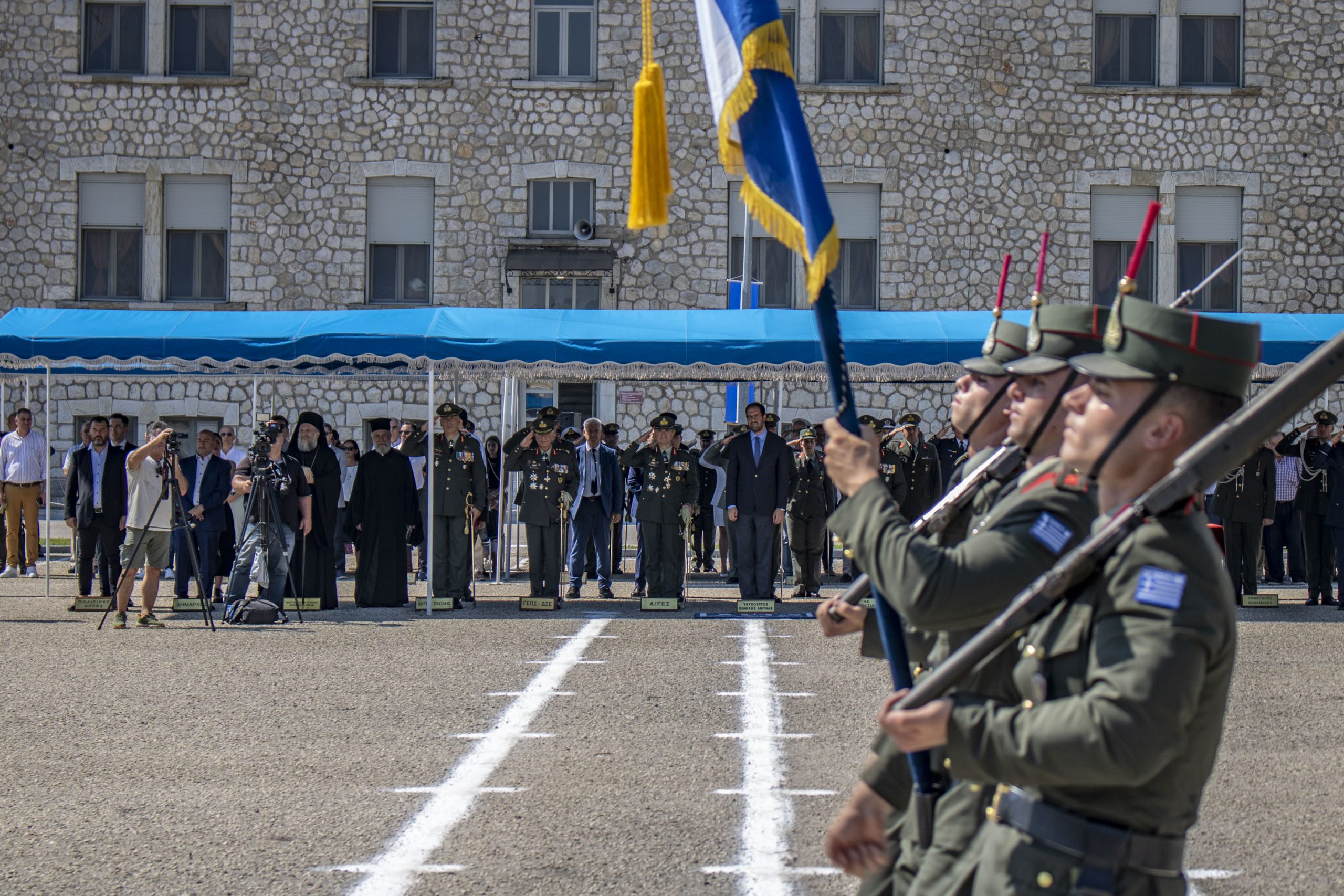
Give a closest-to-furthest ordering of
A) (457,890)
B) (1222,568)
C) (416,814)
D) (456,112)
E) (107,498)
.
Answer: (1222,568), (457,890), (416,814), (107,498), (456,112)

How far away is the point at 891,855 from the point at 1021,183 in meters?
23.2

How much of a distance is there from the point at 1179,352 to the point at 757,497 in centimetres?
1347

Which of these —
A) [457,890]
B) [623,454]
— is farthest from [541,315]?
[457,890]

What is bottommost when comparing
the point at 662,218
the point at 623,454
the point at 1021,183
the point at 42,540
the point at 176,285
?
the point at 42,540

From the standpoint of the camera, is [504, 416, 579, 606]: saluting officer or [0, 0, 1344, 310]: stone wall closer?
[504, 416, 579, 606]: saluting officer

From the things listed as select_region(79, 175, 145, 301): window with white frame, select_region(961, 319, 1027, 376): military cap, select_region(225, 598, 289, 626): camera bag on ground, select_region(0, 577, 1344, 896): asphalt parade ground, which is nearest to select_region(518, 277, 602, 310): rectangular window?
select_region(79, 175, 145, 301): window with white frame

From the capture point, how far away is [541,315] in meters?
15.3

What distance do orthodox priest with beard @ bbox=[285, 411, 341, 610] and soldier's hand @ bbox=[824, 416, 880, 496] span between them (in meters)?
12.4

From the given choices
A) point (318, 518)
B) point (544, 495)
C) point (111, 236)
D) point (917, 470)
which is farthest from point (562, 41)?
point (318, 518)

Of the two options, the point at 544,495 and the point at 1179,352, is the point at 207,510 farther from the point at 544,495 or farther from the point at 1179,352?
the point at 1179,352

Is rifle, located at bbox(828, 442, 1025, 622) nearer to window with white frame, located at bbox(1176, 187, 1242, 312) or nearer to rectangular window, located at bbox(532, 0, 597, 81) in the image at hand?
rectangular window, located at bbox(532, 0, 597, 81)

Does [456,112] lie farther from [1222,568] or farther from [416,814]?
[1222,568]

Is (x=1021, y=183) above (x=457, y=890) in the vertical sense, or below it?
above

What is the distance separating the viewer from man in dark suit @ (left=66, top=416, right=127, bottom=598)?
48.9ft
